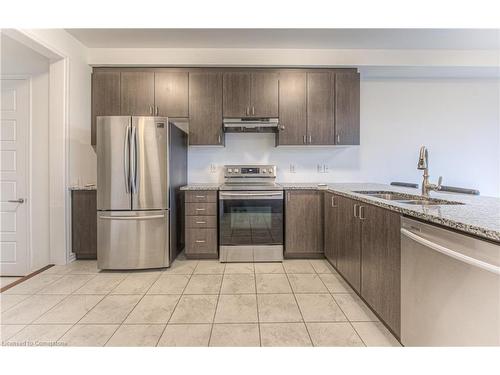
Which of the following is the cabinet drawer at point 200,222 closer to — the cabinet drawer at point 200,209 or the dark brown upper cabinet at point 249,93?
the cabinet drawer at point 200,209

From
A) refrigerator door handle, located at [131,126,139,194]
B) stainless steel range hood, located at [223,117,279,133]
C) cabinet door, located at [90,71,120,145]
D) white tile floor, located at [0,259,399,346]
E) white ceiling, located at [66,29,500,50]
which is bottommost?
white tile floor, located at [0,259,399,346]

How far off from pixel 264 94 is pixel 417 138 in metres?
2.46

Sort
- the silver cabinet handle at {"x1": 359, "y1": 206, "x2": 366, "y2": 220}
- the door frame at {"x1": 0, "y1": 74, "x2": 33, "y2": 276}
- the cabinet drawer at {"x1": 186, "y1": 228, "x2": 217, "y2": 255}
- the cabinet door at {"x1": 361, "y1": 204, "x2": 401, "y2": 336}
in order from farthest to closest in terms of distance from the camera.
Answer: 1. the cabinet drawer at {"x1": 186, "y1": 228, "x2": 217, "y2": 255}
2. the door frame at {"x1": 0, "y1": 74, "x2": 33, "y2": 276}
3. the silver cabinet handle at {"x1": 359, "y1": 206, "x2": 366, "y2": 220}
4. the cabinet door at {"x1": 361, "y1": 204, "x2": 401, "y2": 336}

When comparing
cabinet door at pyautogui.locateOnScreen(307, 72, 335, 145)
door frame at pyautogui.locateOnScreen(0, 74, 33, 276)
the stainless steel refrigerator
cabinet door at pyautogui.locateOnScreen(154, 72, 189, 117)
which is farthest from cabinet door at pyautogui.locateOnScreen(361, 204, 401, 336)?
door frame at pyautogui.locateOnScreen(0, 74, 33, 276)

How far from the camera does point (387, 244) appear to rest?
1.62 m

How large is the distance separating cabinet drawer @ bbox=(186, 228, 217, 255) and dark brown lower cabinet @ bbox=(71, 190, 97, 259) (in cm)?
113

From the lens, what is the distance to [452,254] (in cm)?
104

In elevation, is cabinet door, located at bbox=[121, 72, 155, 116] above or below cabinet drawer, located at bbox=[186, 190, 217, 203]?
above

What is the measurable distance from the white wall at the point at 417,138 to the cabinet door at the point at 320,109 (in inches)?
14.5

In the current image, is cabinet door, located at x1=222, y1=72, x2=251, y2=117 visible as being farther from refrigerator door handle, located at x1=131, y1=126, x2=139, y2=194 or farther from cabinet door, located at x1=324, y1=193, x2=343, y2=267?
cabinet door, located at x1=324, y1=193, x2=343, y2=267

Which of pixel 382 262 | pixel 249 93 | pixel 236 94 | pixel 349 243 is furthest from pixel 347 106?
pixel 382 262

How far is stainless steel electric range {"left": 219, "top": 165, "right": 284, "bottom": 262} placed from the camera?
9.69ft
